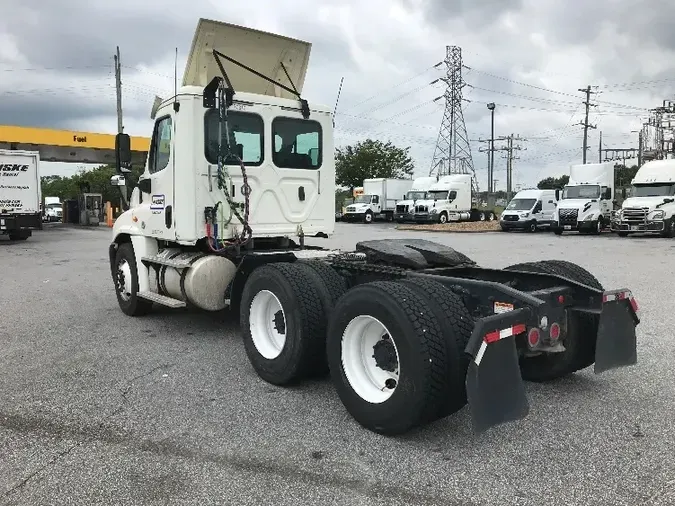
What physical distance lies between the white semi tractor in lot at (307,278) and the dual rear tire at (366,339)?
0.01m

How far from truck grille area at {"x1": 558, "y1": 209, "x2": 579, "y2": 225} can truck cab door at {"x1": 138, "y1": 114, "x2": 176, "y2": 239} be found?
81.2 ft

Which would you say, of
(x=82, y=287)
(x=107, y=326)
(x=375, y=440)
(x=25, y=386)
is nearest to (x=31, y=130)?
(x=82, y=287)

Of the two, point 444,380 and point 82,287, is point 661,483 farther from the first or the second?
point 82,287

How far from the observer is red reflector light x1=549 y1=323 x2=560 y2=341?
4031 millimetres

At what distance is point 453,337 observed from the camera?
364cm

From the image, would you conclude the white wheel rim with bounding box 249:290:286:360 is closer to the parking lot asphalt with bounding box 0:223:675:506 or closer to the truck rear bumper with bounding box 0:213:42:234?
the parking lot asphalt with bounding box 0:223:675:506

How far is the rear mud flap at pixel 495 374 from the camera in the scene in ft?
11.3

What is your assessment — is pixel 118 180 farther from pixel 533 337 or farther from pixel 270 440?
pixel 533 337

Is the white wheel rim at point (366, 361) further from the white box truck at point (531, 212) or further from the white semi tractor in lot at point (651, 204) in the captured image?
the white box truck at point (531, 212)

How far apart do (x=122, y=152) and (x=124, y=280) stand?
65.8 inches

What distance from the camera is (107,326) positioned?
734cm

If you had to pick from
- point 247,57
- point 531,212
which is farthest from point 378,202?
point 247,57

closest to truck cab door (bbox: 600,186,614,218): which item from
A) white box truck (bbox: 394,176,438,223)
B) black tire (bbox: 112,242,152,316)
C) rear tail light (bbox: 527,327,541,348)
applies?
white box truck (bbox: 394,176,438,223)

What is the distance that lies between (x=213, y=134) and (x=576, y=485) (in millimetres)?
4829
